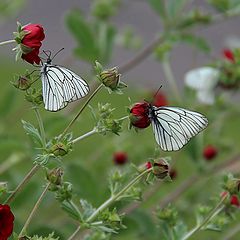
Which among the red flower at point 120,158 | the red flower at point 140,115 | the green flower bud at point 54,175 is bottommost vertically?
the red flower at point 120,158

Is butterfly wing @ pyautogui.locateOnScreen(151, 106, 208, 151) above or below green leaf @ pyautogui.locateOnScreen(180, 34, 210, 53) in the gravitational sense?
above

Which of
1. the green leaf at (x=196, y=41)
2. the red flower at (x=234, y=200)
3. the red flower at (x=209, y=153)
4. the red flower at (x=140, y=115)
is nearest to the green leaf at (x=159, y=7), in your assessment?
the green leaf at (x=196, y=41)

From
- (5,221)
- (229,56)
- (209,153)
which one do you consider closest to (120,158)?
(209,153)

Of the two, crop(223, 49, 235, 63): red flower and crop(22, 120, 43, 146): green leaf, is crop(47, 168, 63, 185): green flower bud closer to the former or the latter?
crop(22, 120, 43, 146): green leaf

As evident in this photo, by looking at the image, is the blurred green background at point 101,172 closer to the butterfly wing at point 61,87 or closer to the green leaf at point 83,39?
the green leaf at point 83,39

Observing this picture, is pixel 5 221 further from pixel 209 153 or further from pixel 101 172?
pixel 101 172

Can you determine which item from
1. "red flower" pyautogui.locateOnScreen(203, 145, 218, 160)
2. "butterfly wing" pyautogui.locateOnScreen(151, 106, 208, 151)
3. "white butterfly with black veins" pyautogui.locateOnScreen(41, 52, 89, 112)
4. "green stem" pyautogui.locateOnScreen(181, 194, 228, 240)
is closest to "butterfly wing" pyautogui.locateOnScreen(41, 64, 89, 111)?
"white butterfly with black veins" pyautogui.locateOnScreen(41, 52, 89, 112)

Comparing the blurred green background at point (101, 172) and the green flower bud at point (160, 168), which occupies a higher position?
the green flower bud at point (160, 168)

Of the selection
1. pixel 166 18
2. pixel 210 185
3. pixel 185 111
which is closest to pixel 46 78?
pixel 185 111
